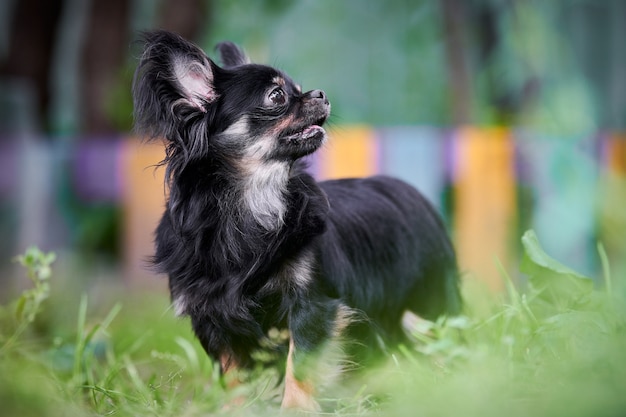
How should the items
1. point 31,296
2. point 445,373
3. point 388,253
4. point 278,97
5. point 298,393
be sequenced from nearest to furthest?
point 445,373, point 298,393, point 278,97, point 31,296, point 388,253

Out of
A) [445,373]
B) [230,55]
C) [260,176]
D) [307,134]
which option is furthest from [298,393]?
[230,55]

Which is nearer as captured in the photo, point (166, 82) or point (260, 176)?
point (166, 82)

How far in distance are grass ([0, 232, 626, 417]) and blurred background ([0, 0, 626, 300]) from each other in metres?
0.42

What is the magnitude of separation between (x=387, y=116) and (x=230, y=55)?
8.06 metres

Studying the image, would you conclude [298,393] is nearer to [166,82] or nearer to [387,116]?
[166,82]

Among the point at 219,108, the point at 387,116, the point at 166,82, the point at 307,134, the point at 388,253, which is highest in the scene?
the point at 166,82

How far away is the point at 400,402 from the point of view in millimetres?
2703

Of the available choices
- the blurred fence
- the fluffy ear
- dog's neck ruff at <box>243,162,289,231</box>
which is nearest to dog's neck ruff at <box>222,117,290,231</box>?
dog's neck ruff at <box>243,162,289,231</box>

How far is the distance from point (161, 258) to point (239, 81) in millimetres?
797

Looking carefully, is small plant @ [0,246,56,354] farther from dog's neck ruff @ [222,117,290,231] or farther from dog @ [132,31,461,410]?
dog's neck ruff @ [222,117,290,231]

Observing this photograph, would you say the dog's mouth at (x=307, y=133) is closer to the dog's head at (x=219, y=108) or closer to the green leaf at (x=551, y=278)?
the dog's head at (x=219, y=108)

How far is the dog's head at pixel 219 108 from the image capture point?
3.32 metres

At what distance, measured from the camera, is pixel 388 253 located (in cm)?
389

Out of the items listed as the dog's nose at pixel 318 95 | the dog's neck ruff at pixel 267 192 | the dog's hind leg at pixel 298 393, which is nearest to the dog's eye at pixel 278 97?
the dog's nose at pixel 318 95
